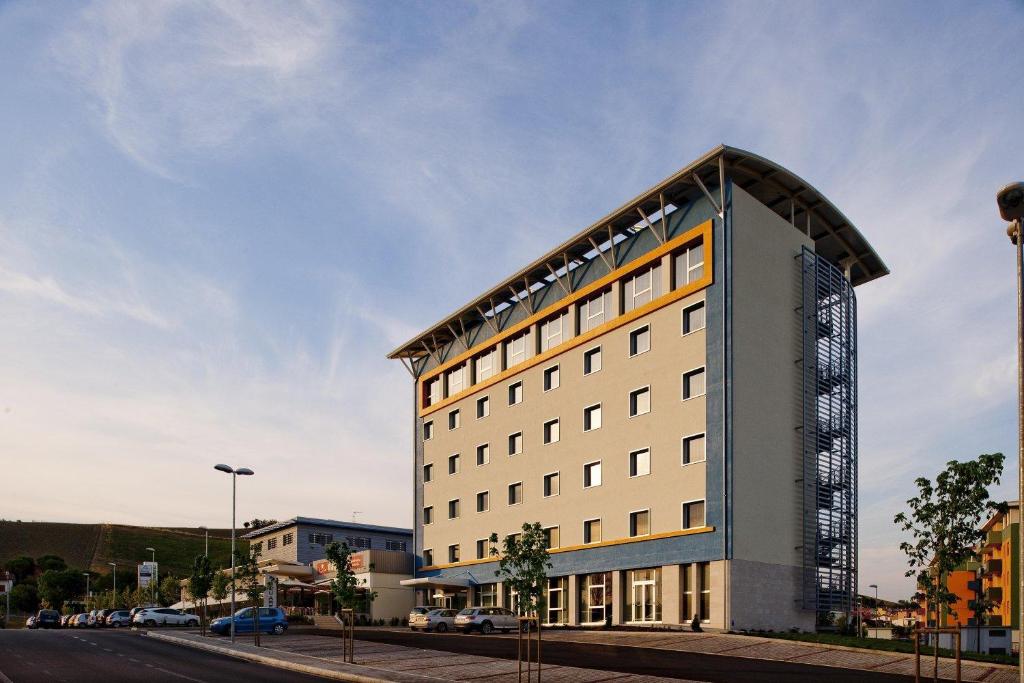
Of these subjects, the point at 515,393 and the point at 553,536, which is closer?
the point at 553,536

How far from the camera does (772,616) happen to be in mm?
44531

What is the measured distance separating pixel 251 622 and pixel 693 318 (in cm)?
3267

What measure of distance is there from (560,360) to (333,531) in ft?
153

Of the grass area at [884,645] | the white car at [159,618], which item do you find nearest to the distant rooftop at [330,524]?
the white car at [159,618]

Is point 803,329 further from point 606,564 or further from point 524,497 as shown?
point 524,497

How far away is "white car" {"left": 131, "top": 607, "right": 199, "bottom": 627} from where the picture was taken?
72225mm

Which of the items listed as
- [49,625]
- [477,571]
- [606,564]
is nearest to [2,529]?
[49,625]

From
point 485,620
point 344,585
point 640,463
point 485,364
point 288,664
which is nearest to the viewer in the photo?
point 288,664

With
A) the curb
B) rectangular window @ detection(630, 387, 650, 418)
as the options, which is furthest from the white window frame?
the curb

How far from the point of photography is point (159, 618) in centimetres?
7300

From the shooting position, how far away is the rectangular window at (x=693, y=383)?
46281 millimetres

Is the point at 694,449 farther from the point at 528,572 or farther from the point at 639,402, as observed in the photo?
the point at 528,572

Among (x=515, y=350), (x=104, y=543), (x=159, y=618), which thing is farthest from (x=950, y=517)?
(x=104, y=543)

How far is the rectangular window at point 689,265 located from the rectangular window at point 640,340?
119 inches
